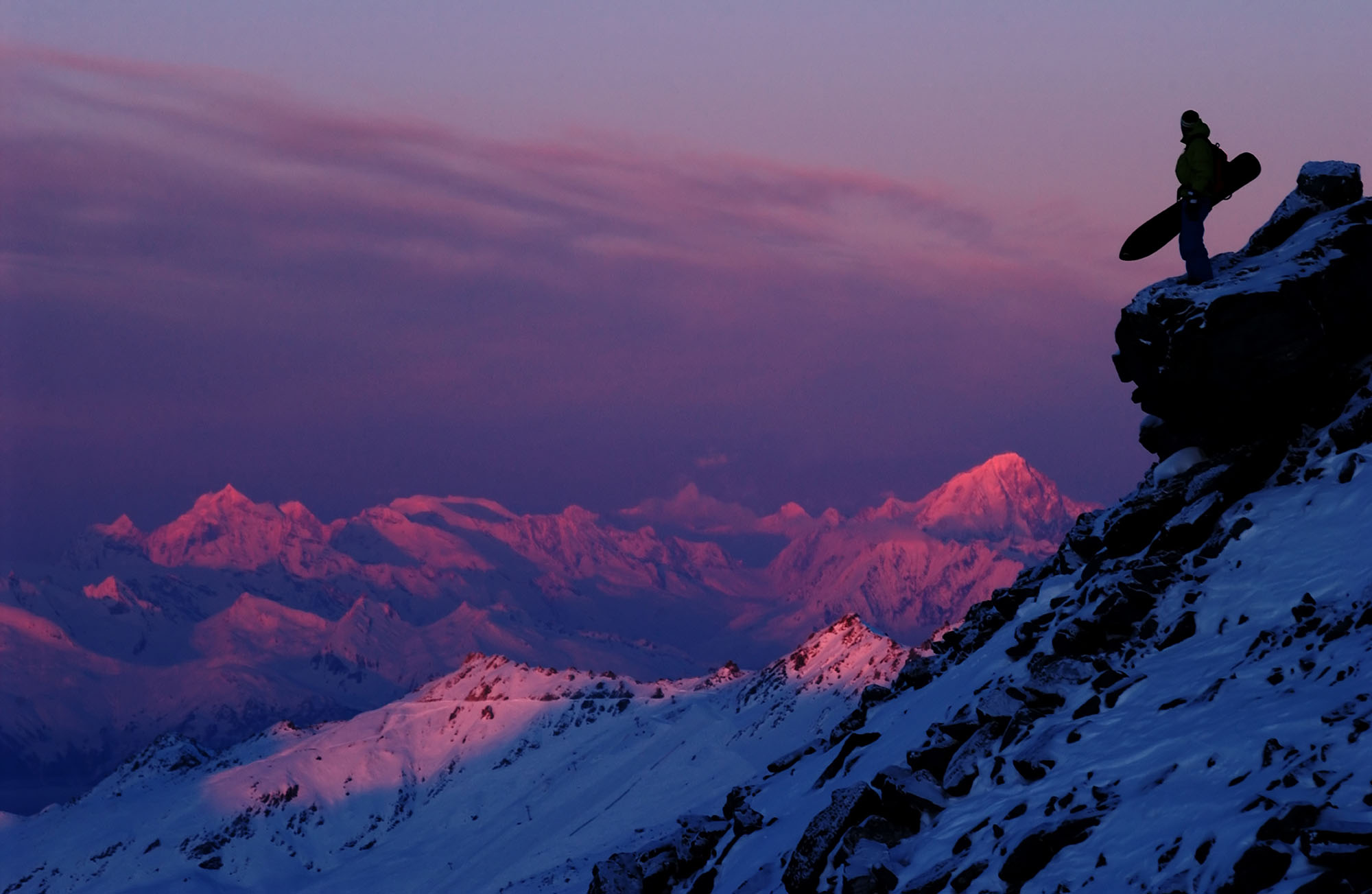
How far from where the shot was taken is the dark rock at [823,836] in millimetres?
25109

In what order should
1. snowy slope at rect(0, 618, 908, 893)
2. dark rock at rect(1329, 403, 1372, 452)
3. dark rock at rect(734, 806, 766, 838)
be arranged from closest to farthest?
dark rock at rect(1329, 403, 1372, 452) < dark rock at rect(734, 806, 766, 838) < snowy slope at rect(0, 618, 908, 893)

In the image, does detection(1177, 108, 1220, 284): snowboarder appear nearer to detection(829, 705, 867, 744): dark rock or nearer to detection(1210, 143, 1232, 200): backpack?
detection(1210, 143, 1232, 200): backpack

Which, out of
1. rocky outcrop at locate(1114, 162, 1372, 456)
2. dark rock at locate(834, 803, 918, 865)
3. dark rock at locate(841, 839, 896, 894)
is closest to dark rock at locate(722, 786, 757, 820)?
dark rock at locate(834, 803, 918, 865)

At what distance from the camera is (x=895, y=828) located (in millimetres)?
24375

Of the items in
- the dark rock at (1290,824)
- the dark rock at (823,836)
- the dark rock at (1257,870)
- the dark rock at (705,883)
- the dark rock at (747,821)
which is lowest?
the dark rock at (705,883)

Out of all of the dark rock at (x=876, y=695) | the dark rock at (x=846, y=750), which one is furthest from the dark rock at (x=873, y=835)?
the dark rock at (x=876, y=695)

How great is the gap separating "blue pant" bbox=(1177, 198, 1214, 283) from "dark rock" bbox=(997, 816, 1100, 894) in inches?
559

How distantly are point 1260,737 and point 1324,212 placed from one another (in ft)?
52.6

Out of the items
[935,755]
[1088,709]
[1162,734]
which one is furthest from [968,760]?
[1162,734]

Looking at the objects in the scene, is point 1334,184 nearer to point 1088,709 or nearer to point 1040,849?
point 1088,709

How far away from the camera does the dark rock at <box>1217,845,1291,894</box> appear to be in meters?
16.5

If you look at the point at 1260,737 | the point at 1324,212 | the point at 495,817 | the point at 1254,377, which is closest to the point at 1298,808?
the point at 1260,737

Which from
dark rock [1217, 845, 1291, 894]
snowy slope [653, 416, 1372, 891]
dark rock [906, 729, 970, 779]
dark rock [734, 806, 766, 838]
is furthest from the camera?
dark rock [734, 806, 766, 838]

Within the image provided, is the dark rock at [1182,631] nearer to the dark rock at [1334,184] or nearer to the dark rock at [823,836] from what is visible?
the dark rock at [823,836]
